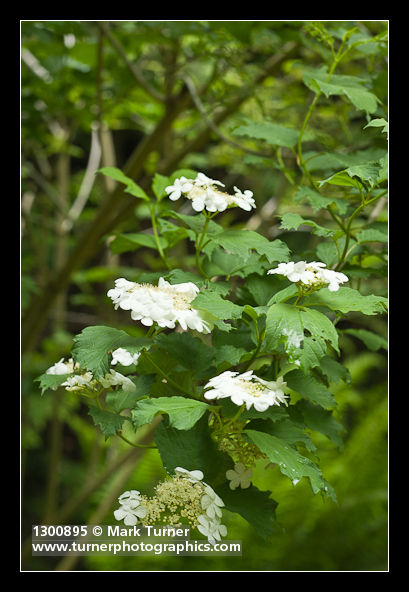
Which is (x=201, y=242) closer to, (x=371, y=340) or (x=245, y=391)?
(x=245, y=391)

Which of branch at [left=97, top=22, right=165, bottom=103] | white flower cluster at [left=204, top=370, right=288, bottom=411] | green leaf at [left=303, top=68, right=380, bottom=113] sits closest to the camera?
white flower cluster at [left=204, top=370, right=288, bottom=411]

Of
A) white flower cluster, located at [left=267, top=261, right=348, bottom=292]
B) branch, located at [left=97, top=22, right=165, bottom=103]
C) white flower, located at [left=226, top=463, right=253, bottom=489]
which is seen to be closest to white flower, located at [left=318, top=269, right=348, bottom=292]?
white flower cluster, located at [left=267, top=261, right=348, bottom=292]

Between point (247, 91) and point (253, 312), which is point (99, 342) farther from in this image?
point (247, 91)

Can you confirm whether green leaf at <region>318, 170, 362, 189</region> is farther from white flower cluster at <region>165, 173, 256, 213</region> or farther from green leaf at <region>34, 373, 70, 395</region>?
green leaf at <region>34, 373, 70, 395</region>

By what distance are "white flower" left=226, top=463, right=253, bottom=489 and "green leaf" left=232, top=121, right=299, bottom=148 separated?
18.3 inches

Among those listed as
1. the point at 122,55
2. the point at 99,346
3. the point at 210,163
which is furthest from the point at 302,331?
the point at 210,163

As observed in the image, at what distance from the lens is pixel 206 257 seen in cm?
80

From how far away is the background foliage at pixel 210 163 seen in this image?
95 centimetres

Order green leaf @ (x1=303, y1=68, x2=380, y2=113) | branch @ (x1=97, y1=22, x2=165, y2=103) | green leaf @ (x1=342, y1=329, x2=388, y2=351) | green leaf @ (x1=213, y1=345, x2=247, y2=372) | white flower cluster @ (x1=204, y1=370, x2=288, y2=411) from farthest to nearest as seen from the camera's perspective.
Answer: branch @ (x1=97, y1=22, x2=165, y2=103) < green leaf @ (x1=342, y1=329, x2=388, y2=351) < green leaf @ (x1=303, y1=68, x2=380, y2=113) < green leaf @ (x1=213, y1=345, x2=247, y2=372) < white flower cluster @ (x1=204, y1=370, x2=288, y2=411)

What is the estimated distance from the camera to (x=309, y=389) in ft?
2.30

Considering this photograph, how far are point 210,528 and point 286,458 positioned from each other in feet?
0.37

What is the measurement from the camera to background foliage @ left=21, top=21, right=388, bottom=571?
3.12ft

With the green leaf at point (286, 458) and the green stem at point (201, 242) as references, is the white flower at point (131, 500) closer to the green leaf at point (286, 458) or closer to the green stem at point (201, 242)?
the green leaf at point (286, 458)

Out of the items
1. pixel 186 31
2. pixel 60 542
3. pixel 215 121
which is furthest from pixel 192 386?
pixel 215 121
